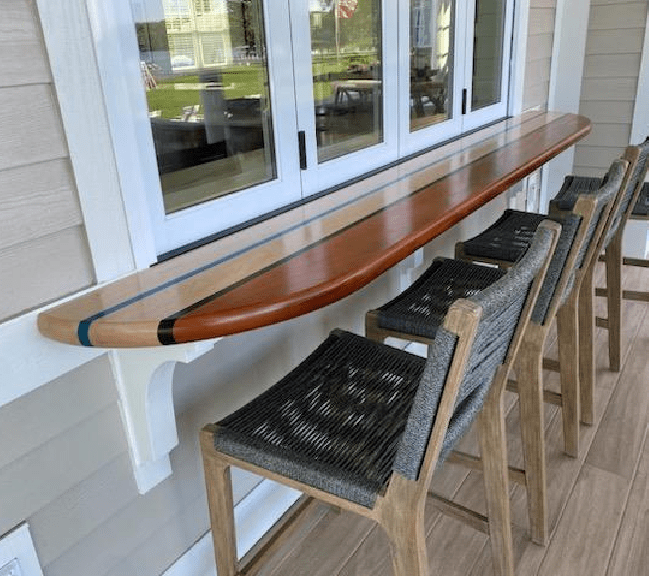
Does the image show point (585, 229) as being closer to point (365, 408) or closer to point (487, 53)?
point (365, 408)

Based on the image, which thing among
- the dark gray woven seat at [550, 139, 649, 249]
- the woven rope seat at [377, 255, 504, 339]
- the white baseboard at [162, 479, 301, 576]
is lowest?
the white baseboard at [162, 479, 301, 576]

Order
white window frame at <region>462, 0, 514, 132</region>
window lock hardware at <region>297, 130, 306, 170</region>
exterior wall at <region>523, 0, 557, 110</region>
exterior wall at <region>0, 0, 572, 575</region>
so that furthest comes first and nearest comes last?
exterior wall at <region>523, 0, 557, 110</region> < white window frame at <region>462, 0, 514, 132</region> < window lock hardware at <region>297, 130, 306, 170</region> < exterior wall at <region>0, 0, 572, 575</region>

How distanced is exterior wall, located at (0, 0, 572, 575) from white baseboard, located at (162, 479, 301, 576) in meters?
0.03

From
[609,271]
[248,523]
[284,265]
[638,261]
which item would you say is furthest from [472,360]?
[638,261]

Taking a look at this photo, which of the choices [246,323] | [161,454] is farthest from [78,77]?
[161,454]

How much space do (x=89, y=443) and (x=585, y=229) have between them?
1.15 meters

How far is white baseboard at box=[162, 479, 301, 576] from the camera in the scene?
59.1 inches

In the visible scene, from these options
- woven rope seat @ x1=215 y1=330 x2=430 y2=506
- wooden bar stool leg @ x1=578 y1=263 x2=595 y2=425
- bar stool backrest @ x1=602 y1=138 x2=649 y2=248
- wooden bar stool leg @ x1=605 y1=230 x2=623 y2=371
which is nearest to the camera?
woven rope seat @ x1=215 y1=330 x2=430 y2=506

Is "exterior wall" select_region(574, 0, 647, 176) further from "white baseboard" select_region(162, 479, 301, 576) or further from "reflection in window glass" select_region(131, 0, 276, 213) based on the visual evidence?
"white baseboard" select_region(162, 479, 301, 576)

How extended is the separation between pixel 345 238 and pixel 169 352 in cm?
46

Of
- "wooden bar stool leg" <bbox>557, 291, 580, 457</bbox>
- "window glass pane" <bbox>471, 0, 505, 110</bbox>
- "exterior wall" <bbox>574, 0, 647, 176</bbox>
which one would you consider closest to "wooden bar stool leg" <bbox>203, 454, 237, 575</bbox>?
"wooden bar stool leg" <bbox>557, 291, 580, 457</bbox>

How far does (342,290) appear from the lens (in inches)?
42.1

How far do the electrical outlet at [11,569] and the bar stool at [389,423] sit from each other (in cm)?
36

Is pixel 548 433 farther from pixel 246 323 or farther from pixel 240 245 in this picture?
pixel 246 323
